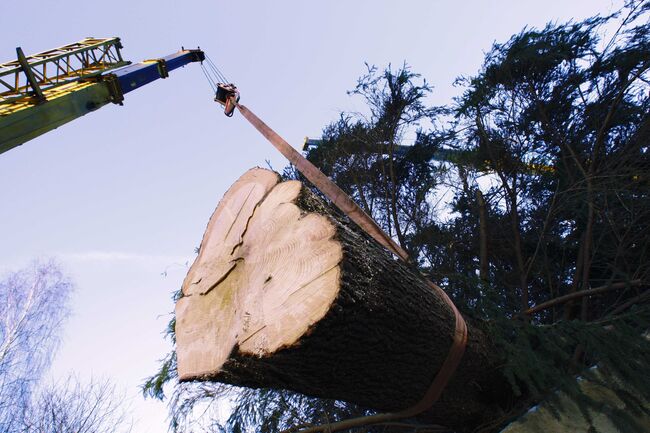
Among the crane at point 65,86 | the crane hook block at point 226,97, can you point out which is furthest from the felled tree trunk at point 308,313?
the crane at point 65,86

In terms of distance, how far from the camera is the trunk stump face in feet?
4.97

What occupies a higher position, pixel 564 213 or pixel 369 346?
pixel 564 213

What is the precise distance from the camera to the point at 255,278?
177 centimetres

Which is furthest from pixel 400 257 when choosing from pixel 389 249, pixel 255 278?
pixel 255 278

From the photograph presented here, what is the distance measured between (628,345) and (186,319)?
2.11 meters

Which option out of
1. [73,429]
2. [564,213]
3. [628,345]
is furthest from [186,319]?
[73,429]

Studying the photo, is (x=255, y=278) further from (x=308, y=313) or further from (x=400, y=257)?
(x=400, y=257)

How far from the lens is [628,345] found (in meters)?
2.18

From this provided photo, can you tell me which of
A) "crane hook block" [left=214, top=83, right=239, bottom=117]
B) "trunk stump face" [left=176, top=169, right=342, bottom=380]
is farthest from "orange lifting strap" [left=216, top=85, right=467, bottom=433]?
"crane hook block" [left=214, top=83, right=239, bottom=117]

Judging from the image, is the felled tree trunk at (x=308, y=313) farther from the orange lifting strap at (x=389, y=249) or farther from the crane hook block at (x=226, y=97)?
the crane hook block at (x=226, y=97)

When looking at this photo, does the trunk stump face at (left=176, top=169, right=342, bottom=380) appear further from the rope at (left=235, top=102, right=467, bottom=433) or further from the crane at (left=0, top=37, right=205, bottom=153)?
the crane at (left=0, top=37, right=205, bottom=153)

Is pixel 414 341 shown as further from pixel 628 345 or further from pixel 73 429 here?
pixel 73 429

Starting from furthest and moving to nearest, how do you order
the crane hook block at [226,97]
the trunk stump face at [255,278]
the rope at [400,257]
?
the crane hook block at [226,97] → the rope at [400,257] → the trunk stump face at [255,278]

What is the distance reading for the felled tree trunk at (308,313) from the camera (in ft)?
4.99
